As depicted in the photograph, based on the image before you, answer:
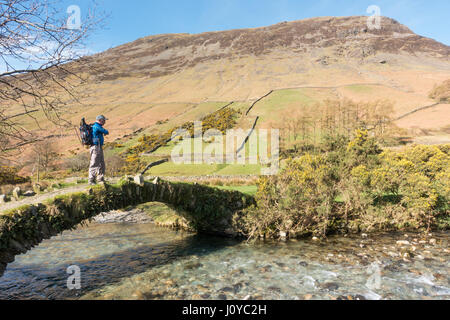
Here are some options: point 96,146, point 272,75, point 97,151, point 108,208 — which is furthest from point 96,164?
point 272,75

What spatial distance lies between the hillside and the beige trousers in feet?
11.5

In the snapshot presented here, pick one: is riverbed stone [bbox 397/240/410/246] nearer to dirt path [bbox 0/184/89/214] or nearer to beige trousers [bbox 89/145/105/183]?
beige trousers [bbox 89/145/105/183]

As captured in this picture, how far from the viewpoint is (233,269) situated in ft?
33.4

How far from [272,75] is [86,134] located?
105875 mm

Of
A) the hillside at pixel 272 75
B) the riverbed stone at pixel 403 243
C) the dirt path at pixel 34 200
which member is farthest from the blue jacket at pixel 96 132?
the riverbed stone at pixel 403 243

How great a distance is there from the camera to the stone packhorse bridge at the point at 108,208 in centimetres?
758

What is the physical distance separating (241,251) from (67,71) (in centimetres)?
975

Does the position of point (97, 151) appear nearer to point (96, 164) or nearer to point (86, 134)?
point (96, 164)

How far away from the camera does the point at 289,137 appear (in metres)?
47.2

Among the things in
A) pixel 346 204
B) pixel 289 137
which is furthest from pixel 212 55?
pixel 346 204

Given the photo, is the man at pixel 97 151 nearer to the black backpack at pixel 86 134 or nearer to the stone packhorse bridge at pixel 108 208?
the black backpack at pixel 86 134

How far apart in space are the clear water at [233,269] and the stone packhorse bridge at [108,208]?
4.26ft
